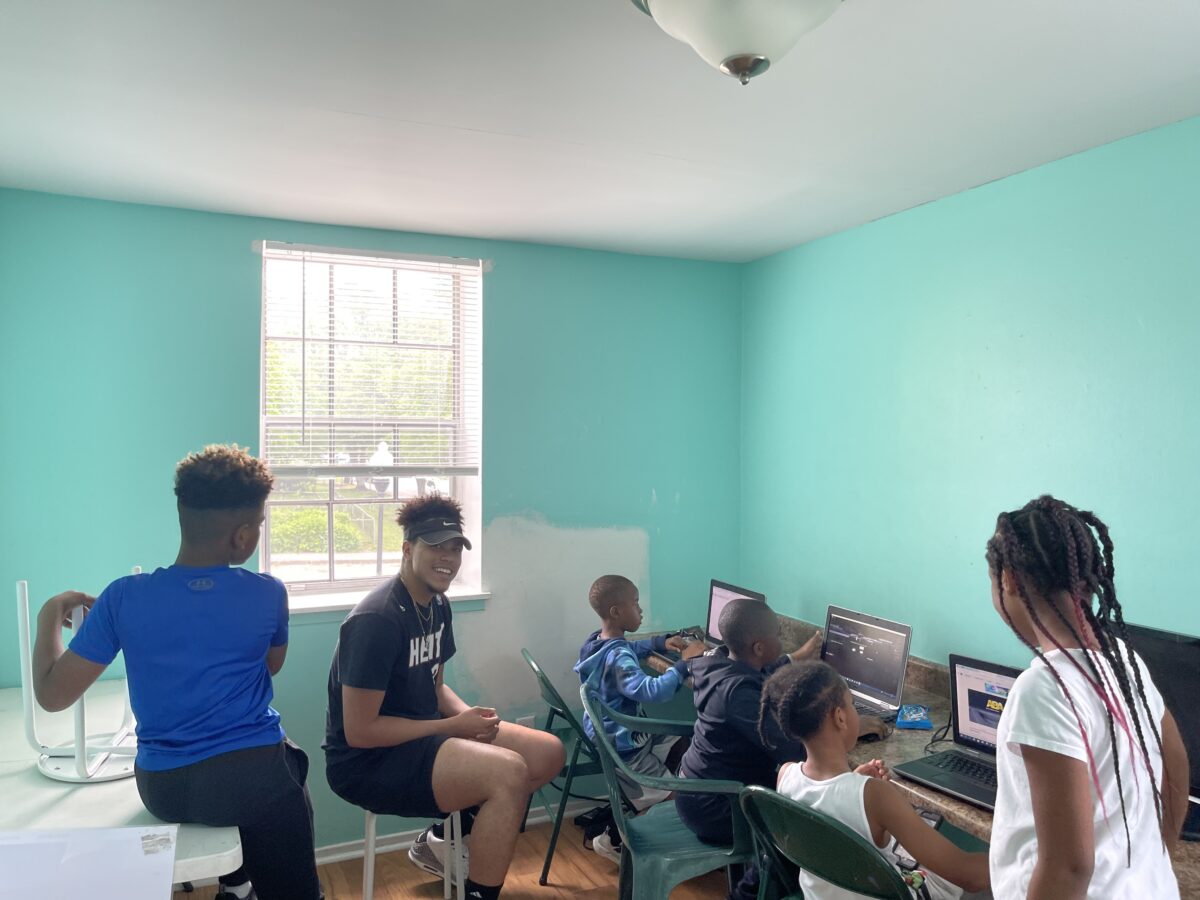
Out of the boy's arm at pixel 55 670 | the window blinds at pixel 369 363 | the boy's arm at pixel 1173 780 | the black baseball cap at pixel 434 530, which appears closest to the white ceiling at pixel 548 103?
the window blinds at pixel 369 363

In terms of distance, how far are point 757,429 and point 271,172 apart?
2230 millimetres

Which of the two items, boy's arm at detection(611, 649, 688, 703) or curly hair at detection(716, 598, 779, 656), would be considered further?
boy's arm at detection(611, 649, 688, 703)

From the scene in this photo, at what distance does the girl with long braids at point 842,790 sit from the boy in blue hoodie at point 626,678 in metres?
0.80

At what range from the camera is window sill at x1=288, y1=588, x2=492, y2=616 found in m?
3.20

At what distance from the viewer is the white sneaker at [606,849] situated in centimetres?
322

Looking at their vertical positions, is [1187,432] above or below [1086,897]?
above

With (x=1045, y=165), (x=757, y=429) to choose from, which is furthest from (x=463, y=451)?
(x=1045, y=165)

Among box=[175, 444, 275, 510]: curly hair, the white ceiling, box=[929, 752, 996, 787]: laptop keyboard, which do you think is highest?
the white ceiling

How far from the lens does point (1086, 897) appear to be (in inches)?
48.9

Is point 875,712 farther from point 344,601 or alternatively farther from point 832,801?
point 344,601

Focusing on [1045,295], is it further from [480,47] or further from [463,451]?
[463,451]

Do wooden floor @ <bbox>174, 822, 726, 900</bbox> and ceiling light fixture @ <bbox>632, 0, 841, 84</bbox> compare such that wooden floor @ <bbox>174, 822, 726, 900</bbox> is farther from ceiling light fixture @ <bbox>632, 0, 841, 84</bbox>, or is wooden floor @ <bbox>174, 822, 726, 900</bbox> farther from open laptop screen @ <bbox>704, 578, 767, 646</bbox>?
ceiling light fixture @ <bbox>632, 0, 841, 84</bbox>

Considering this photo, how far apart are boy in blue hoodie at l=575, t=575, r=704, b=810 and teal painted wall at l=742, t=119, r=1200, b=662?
778 mm

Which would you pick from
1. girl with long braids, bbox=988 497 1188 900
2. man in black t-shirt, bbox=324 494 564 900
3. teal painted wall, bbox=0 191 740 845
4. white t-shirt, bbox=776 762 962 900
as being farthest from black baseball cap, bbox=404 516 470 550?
girl with long braids, bbox=988 497 1188 900
